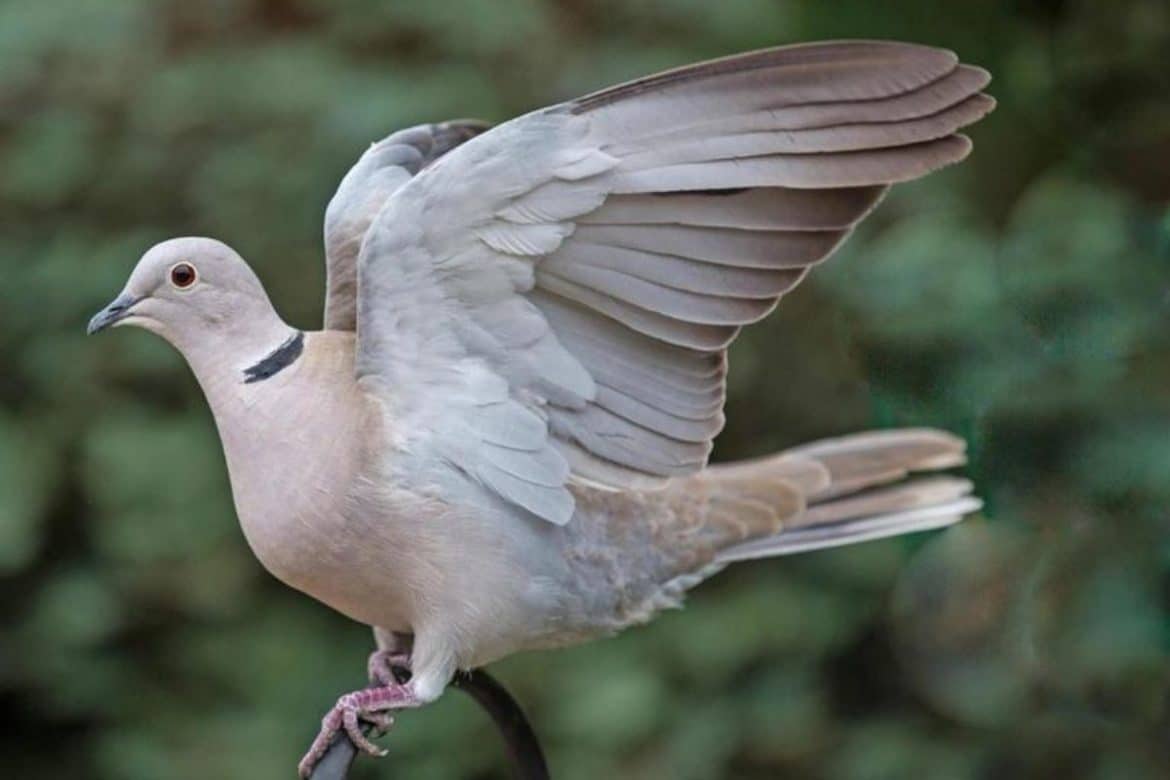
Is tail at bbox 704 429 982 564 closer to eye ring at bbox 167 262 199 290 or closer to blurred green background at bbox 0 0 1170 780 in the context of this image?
blurred green background at bbox 0 0 1170 780

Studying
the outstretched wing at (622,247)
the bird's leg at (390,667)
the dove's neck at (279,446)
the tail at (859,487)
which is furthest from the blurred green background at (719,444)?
the dove's neck at (279,446)

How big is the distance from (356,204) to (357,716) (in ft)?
A: 1.33

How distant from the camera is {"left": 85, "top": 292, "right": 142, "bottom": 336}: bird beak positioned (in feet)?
3.91

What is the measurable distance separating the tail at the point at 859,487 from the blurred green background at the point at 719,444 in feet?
0.67

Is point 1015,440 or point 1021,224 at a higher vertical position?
point 1021,224

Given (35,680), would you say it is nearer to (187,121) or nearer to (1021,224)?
(187,121)

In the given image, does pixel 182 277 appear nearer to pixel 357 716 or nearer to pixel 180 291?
pixel 180 291

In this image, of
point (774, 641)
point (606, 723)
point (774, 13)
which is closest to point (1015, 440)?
point (774, 641)

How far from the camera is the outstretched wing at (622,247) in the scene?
1185 mm

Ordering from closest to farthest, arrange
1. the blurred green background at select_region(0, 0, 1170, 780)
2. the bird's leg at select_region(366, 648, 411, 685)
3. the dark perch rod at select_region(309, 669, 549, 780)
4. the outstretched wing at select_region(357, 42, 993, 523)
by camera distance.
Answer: the outstretched wing at select_region(357, 42, 993, 523) → the dark perch rod at select_region(309, 669, 549, 780) → the bird's leg at select_region(366, 648, 411, 685) → the blurred green background at select_region(0, 0, 1170, 780)

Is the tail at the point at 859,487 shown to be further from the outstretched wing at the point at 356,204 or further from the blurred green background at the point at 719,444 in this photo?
the outstretched wing at the point at 356,204

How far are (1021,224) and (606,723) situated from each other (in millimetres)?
765

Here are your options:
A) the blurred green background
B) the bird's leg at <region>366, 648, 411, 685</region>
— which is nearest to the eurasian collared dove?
the bird's leg at <region>366, 648, 411, 685</region>

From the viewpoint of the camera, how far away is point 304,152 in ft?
7.35
